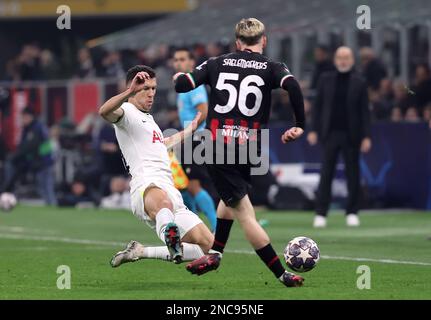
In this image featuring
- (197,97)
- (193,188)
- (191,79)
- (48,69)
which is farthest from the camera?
(48,69)

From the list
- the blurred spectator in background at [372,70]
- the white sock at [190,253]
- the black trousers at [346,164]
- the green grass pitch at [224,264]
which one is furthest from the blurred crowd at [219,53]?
the white sock at [190,253]

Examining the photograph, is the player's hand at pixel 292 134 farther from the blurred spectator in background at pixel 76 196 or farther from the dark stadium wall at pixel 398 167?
the blurred spectator in background at pixel 76 196

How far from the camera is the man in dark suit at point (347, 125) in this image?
1941 centimetres

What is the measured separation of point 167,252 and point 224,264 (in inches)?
69.9

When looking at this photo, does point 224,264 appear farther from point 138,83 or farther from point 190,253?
point 138,83

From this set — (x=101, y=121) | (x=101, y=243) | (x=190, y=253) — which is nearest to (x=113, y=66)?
(x=101, y=121)

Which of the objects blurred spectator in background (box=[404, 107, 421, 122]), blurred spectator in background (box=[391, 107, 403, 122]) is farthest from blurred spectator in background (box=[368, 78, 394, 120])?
blurred spectator in background (box=[404, 107, 421, 122])

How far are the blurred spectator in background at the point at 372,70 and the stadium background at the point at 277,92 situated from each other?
0.02 meters

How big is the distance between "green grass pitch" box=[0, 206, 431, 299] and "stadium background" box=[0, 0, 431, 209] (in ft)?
5.27

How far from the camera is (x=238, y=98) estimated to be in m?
11.5

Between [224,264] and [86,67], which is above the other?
[86,67]

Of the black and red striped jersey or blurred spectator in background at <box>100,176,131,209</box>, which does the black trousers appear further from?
the black and red striped jersey

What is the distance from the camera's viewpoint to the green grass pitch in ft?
36.1
